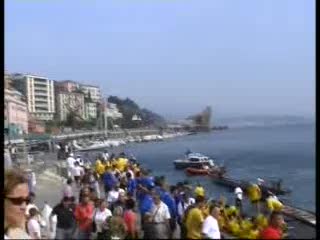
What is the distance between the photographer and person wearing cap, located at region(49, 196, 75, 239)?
3.56 m

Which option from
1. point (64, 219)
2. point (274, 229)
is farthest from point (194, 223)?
point (64, 219)

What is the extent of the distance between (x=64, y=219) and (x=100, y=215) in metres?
0.22

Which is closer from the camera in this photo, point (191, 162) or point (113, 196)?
point (113, 196)

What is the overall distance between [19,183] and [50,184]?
13.7 feet

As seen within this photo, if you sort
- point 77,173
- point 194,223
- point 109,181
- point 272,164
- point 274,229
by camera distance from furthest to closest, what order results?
point 272,164, point 77,173, point 109,181, point 194,223, point 274,229

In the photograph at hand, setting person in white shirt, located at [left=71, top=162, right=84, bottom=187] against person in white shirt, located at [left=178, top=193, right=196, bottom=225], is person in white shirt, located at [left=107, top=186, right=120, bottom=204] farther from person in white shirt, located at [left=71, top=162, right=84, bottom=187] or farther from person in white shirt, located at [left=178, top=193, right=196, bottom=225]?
person in white shirt, located at [left=71, top=162, right=84, bottom=187]

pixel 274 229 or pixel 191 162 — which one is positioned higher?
pixel 274 229

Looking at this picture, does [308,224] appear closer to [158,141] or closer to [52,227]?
[52,227]

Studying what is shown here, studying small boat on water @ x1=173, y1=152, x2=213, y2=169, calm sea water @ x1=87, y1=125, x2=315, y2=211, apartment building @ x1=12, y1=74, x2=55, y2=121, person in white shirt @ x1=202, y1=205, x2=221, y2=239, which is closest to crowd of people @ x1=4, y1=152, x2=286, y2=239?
person in white shirt @ x1=202, y1=205, x2=221, y2=239

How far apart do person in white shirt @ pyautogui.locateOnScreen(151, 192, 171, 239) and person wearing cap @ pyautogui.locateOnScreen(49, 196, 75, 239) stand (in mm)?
513

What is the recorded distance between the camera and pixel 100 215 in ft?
11.9

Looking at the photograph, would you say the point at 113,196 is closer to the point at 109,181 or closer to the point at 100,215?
the point at 100,215

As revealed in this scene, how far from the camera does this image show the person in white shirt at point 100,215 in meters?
3.56

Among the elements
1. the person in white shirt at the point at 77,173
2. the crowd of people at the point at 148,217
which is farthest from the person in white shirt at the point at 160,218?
the person in white shirt at the point at 77,173
